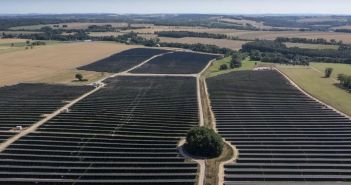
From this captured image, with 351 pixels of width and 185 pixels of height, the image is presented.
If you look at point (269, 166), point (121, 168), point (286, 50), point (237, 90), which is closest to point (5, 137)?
point (121, 168)

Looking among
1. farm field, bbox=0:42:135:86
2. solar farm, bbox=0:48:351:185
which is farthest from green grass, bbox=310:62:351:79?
farm field, bbox=0:42:135:86

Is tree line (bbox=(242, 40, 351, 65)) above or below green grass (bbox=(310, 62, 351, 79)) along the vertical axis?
above

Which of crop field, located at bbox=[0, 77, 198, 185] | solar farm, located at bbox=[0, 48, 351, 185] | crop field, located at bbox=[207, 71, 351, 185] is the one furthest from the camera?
crop field, located at bbox=[207, 71, 351, 185]

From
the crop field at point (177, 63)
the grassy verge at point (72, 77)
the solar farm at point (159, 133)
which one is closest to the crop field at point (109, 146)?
the solar farm at point (159, 133)

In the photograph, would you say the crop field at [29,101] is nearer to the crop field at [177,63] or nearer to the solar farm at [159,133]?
the solar farm at [159,133]

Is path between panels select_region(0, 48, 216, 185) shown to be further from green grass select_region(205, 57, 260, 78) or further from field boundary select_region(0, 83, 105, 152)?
green grass select_region(205, 57, 260, 78)

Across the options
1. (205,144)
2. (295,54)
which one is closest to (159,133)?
(205,144)
